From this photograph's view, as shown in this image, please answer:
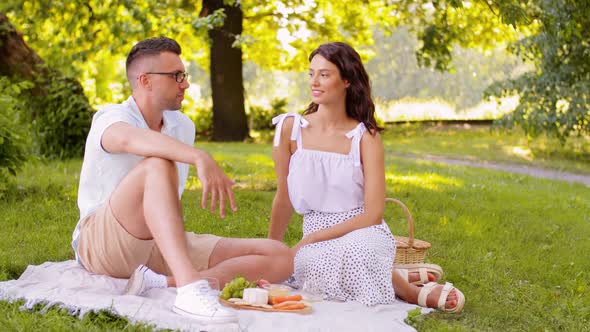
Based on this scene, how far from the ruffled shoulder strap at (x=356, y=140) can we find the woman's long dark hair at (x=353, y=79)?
51mm

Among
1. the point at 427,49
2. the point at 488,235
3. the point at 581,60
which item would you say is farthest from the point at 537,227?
the point at 581,60

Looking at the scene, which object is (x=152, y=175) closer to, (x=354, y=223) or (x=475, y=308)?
(x=354, y=223)

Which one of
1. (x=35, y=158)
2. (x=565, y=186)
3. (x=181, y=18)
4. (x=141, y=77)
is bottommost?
(x=565, y=186)

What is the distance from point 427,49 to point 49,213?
9.18m

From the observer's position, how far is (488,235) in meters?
7.94

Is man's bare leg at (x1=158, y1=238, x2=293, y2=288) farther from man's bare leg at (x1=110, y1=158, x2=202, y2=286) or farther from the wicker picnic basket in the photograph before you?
the wicker picnic basket

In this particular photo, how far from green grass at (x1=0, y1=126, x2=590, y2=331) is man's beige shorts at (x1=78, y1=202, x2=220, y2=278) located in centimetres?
45

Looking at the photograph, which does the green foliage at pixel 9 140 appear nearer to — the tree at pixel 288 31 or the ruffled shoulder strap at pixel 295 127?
the ruffled shoulder strap at pixel 295 127

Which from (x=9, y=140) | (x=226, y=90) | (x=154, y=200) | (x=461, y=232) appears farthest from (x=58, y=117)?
(x=226, y=90)

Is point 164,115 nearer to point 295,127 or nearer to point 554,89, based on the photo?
point 295,127

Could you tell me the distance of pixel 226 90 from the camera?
68.9ft

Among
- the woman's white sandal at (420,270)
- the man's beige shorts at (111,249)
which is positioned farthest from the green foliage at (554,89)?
the man's beige shorts at (111,249)

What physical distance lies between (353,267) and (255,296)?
0.76 metres

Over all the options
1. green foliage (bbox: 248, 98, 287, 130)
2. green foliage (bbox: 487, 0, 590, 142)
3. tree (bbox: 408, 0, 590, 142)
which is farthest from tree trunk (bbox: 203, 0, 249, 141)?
green foliage (bbox: 487, 0, 590, 142)
